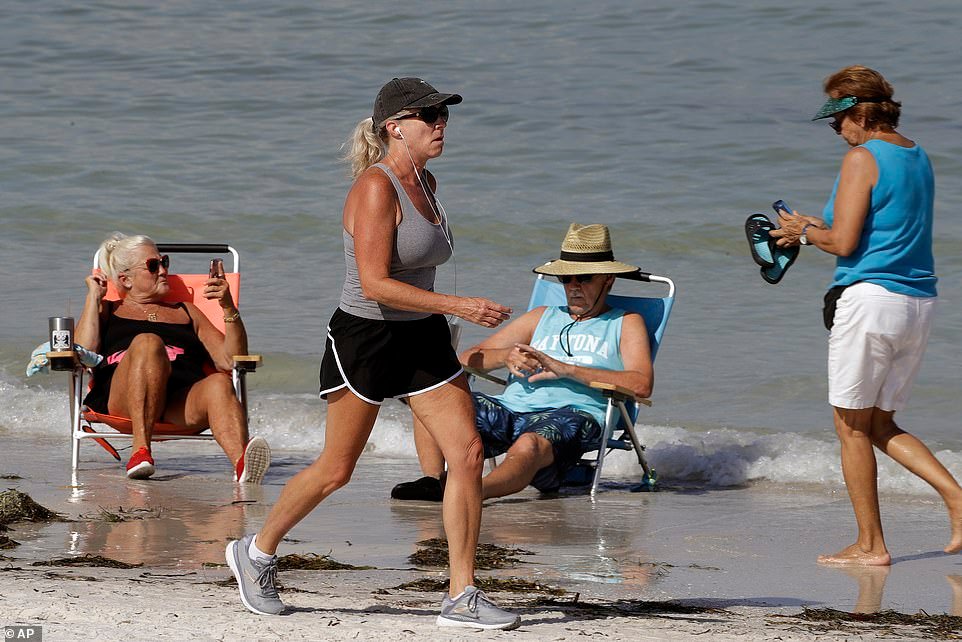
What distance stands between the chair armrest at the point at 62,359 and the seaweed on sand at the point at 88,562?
1.97m

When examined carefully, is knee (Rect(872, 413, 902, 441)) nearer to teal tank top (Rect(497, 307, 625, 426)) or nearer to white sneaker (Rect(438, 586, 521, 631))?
teal tank top (Rect(497, 307, 625, 426))

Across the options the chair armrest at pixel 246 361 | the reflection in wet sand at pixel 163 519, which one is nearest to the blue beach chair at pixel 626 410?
the chair armrest at pixel 246 361

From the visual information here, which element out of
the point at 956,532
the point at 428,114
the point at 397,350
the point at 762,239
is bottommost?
the point at 956,532

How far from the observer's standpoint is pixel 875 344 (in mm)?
4375

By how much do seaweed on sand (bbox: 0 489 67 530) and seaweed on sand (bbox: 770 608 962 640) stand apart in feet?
9.01

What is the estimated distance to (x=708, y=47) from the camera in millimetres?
20094

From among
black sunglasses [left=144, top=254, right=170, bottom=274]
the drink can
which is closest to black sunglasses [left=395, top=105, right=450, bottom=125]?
the drink can

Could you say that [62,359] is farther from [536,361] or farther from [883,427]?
[883,427]

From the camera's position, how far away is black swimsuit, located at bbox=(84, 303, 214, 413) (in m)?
6.45

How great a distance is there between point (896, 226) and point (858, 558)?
3.66ft

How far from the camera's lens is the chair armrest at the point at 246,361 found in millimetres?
6281

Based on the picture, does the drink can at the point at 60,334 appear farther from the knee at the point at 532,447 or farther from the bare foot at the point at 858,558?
the bare foot at the point at 858,558

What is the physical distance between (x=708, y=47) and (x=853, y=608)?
16958 millimetres

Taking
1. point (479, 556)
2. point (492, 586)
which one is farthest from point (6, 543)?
point (492, 586)
